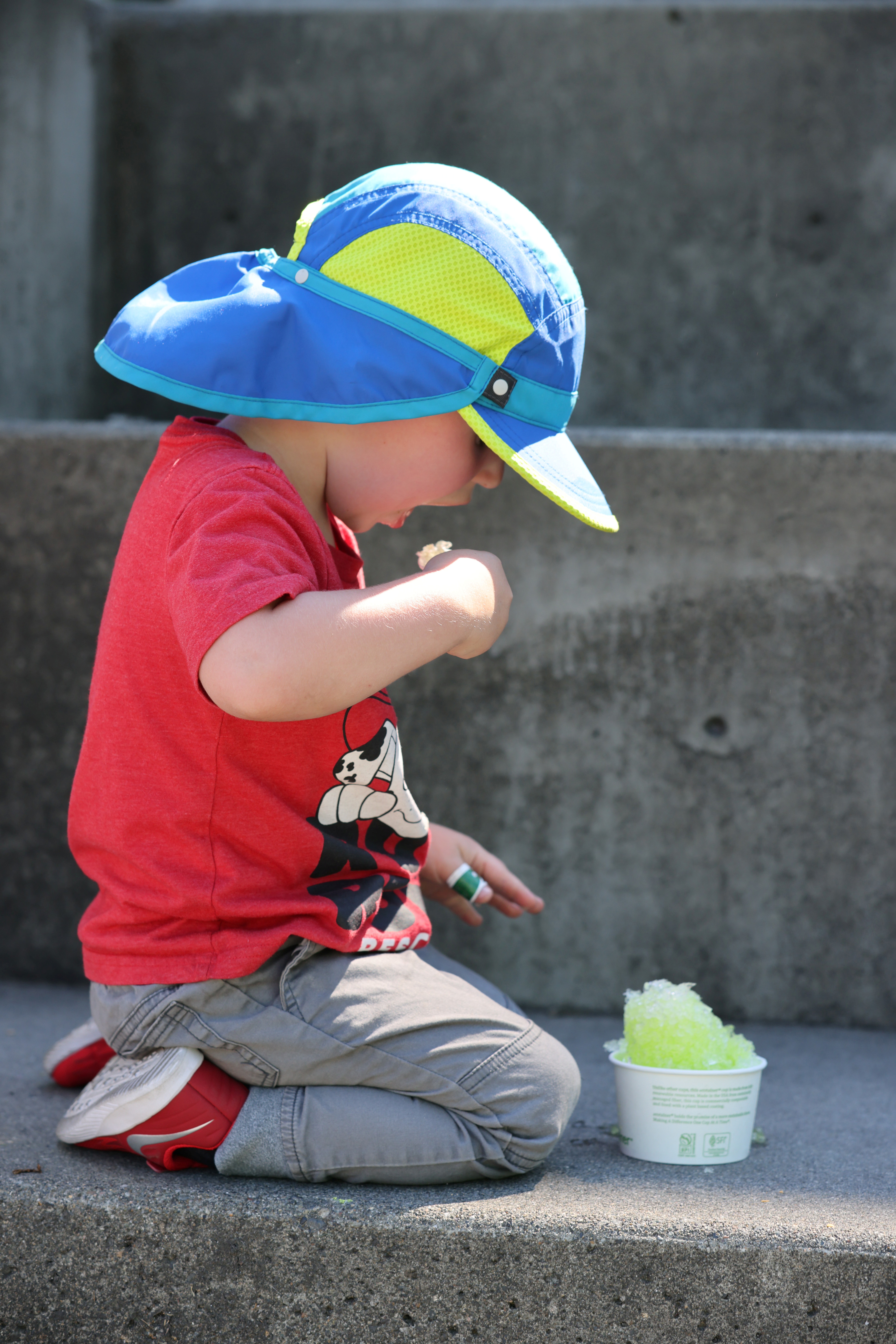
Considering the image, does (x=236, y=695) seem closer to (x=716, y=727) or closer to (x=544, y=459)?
(x=544, y=459)

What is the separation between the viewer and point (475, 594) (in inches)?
49.4

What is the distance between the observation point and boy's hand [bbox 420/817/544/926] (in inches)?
64.7

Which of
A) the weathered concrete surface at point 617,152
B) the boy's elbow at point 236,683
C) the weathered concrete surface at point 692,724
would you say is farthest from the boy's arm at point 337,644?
the weathered concrete surface at point 617,152

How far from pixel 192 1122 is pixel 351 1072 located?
0.59 ft

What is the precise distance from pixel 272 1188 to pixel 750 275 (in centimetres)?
230

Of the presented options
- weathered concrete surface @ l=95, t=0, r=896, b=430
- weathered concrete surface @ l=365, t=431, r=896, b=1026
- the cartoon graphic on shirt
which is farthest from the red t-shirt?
weathered concrete surface @ l=95, t=0, r=896, b=430

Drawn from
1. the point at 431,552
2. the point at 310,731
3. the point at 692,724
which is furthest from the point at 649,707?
the point at 310,731

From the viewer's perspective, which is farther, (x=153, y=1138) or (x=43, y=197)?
(x=43, y=197)

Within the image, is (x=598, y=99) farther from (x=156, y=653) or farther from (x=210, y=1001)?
(x=210, y=1001)

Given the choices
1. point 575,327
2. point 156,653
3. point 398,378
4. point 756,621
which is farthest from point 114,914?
point 756,621

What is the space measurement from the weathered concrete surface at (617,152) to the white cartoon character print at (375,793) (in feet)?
5.42

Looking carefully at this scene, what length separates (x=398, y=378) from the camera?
1.26 metres

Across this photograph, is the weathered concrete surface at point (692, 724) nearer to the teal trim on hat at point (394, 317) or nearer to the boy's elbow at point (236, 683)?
the teal trim on hat at point (394, 317)

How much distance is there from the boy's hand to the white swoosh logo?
0.46 metres
